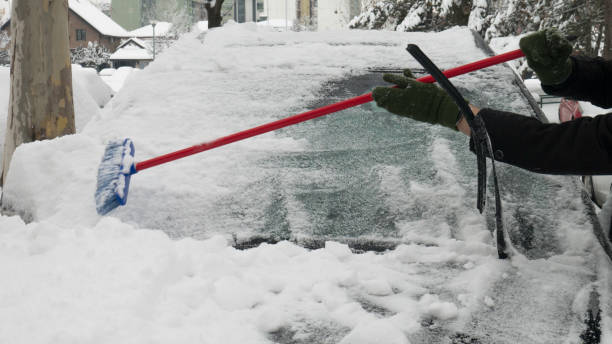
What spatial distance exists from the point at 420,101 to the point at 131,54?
164 ft

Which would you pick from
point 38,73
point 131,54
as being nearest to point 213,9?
point 38,73

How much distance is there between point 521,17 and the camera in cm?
1323

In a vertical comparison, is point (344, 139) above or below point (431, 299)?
above

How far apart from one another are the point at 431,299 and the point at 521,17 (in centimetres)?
1353

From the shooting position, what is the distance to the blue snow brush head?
1.71 meters

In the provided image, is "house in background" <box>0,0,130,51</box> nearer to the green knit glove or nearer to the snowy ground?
the snowy ground

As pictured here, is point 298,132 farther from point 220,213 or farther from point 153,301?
point 153,301

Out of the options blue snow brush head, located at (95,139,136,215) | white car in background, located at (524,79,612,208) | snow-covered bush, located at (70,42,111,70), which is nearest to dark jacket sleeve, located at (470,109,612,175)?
blue snow brush head, located at (95,139,136,215)

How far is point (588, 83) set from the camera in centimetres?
192

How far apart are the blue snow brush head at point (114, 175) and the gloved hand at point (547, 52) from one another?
131 cm

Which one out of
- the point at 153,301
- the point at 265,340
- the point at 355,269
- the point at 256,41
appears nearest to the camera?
the point at 265,340

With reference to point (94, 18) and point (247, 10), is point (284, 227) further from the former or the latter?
point (247, 10)

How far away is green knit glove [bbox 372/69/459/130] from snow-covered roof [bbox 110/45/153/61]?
48264 millimetres

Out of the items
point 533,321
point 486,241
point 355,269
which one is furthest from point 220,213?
point 533,321
